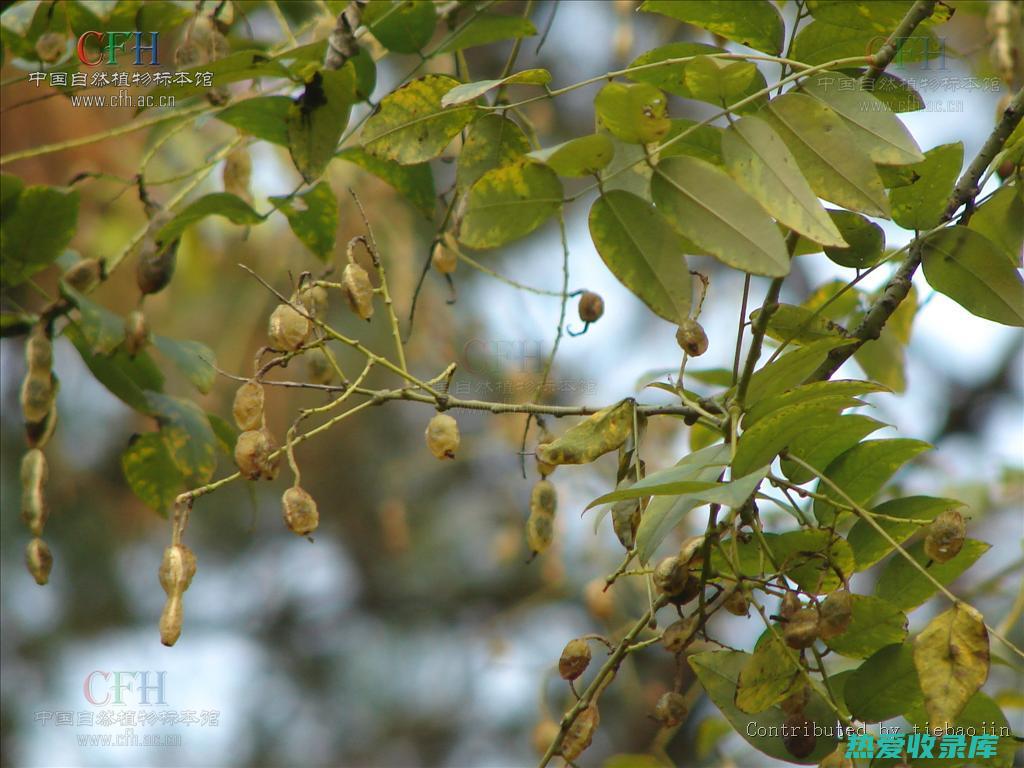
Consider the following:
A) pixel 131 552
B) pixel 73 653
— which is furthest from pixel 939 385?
pixel 73 653

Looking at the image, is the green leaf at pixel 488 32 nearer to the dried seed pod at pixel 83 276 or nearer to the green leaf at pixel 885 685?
the dried seed pod at pixel 83 276

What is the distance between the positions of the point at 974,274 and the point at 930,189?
0.20ft

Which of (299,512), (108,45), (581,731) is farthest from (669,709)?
(108,45)

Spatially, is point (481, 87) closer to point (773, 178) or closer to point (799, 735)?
point (773, 178)

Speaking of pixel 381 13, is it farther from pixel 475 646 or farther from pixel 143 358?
pixel 475 646

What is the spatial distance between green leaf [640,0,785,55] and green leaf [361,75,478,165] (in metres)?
0.15

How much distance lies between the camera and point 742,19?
2.36ft

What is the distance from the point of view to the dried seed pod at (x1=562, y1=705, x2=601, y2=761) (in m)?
0.72

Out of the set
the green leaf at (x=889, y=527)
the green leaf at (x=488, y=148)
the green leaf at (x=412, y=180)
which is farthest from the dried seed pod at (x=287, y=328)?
the green leaf at (x=889, y=527)

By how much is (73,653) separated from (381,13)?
2195 millimetres

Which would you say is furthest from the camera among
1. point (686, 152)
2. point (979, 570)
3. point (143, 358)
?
point (979, 570)

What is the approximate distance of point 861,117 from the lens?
23.6 inches

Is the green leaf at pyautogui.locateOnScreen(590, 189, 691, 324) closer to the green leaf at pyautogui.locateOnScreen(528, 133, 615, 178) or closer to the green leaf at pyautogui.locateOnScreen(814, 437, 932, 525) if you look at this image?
the green leaf at pyautogui.locateOnScreen(528, 133, 615, 178)

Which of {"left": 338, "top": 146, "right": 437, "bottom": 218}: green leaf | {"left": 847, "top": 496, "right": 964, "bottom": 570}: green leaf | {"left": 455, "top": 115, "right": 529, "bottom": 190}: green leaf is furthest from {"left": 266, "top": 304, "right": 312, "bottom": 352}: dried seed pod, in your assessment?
{"left": 847, "top": 496, "right": 964, "bottom": 570}: green leaf
